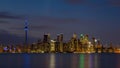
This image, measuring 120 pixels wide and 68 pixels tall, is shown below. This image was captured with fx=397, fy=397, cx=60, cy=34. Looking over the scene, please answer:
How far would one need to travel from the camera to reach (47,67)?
110 m

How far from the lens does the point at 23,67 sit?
10775 centimetres

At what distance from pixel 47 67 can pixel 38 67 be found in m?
3.27

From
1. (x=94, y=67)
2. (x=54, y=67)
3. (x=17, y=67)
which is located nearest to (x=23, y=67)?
(x=17, y=67)

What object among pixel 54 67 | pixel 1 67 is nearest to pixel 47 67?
pixel 54 67

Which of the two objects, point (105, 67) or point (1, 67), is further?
point (105, 67)

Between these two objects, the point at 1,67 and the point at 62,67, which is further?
the point at 62,67

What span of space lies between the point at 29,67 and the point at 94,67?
1919cm

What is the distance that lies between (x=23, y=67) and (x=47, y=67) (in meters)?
6.75

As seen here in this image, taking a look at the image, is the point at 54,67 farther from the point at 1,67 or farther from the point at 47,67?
the point at 1,67

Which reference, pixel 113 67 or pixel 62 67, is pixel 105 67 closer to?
pixel 113 67

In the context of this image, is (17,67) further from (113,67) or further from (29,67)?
(113,67)

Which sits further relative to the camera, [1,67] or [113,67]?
[113,67]

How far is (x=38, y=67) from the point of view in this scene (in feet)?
353

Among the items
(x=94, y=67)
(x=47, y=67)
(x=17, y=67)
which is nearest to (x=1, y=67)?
(x=17, y=67)
